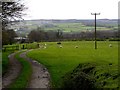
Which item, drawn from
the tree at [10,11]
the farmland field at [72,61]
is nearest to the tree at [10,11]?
the tree at [10,11]

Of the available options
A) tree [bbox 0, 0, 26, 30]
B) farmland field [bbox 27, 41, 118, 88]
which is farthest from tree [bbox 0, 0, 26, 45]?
farmland field [bbox 27, 41, 118, 88]

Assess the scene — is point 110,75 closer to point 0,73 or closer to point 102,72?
point 102,72

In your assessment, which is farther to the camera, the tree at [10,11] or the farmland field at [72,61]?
the tree at [10,11]

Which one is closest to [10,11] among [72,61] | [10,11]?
[10,11]

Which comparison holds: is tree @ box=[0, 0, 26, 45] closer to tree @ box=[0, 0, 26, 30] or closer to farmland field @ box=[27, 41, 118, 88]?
tree @ box=[0, 0, 26, 30]

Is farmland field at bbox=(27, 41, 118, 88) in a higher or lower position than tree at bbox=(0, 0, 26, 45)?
lower

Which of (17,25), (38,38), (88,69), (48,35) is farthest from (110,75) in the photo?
(48,35)

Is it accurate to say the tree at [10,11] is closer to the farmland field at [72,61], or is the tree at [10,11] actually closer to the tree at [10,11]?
the tree at [10,11]

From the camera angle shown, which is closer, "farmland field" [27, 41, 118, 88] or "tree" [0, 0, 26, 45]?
"farmland field" [27, 41, 118, 88]

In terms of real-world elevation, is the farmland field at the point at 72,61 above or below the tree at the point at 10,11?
below

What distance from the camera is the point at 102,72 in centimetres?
2225

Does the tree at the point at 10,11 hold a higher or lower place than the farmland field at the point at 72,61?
higher

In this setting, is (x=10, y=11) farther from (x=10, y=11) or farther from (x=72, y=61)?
(x=72, y=61)

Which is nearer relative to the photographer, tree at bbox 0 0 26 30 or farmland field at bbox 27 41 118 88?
farmland field at bbox 27 41 118 88
